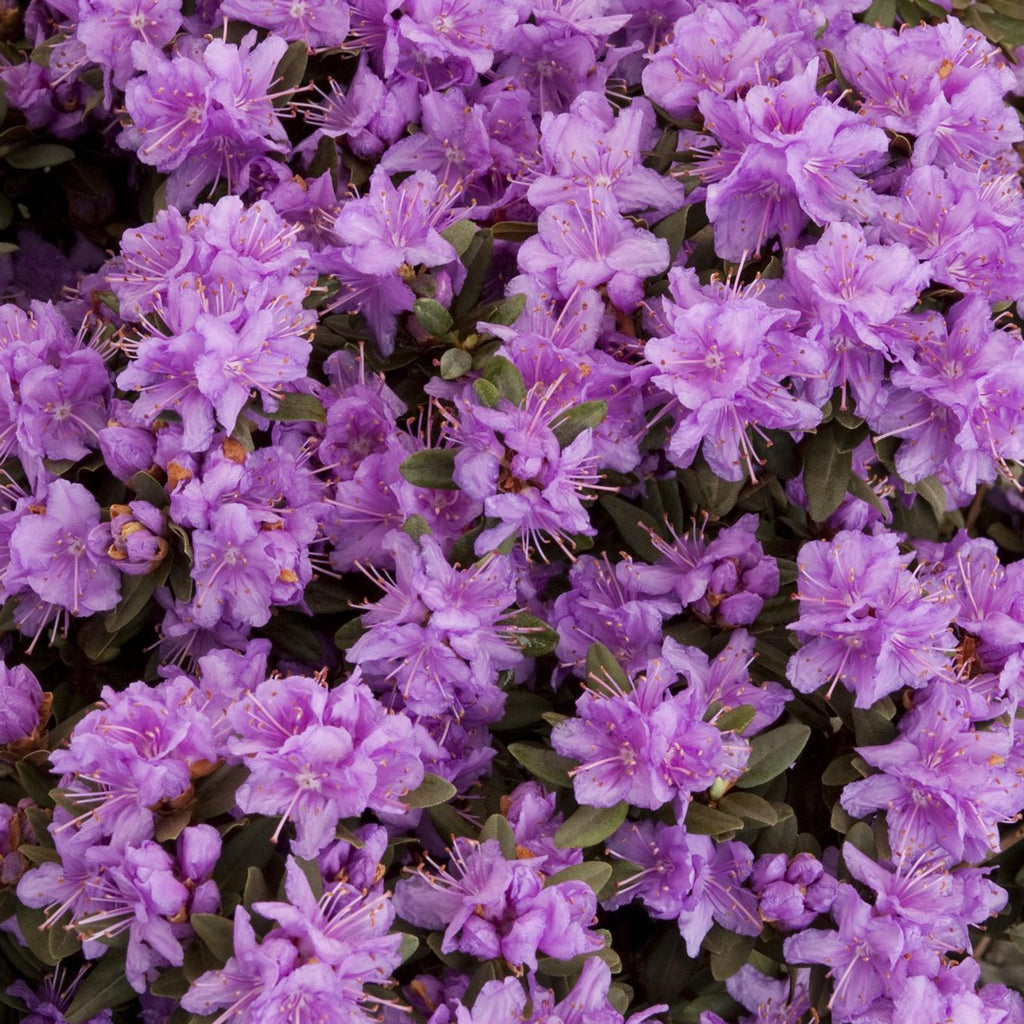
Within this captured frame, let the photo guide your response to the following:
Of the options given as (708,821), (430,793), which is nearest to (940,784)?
(708,821)

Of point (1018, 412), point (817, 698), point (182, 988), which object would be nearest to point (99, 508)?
point (182, 988)

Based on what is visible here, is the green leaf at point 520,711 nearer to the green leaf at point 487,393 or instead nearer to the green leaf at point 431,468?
the green leaf at point 431,468

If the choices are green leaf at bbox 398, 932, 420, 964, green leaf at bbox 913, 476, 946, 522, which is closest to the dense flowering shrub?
green leaf at bbox 398, 932, 420, 964

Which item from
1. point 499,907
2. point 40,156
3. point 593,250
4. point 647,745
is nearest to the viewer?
point 499,907

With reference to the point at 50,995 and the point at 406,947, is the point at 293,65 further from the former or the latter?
the point at 50,995

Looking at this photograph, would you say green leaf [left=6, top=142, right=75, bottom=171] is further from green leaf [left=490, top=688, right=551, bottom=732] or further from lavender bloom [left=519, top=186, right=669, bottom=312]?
green leaf [left=490, top=688, right=551, bottom=732]

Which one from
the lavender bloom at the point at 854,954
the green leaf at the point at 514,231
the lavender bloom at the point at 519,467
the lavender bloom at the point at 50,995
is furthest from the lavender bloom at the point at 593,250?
the lavender bloom at the point at 50,995

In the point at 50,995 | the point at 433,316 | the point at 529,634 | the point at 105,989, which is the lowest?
the point at 50,995
